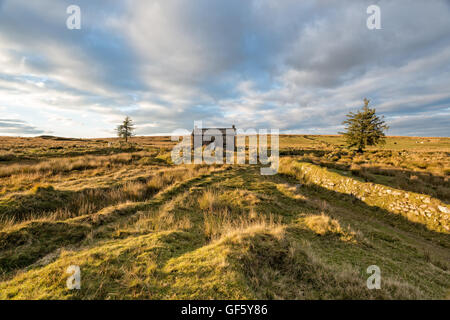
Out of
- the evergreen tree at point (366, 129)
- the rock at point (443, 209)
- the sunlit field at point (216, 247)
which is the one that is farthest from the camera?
the evergreen tree at point (366, 129)

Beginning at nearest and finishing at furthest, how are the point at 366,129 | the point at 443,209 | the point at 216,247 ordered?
1. the point at 216,247
2. the point at 443,209
3. the point at 366,129

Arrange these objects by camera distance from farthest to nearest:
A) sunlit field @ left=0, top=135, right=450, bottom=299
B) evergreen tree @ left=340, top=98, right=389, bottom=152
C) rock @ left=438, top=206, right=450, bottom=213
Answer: evergreen tree @ left=340, top=98, right=389, bottom=152
rock @ left=438, top=206, right=450, bottom=213
sunlit field @ left=0, top=135, right=450, bottom=299

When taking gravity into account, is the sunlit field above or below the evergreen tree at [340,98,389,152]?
below

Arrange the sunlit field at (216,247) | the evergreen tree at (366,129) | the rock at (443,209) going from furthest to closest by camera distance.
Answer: the evergreen tree at (366,129)
the rock at (443,209)
the sunlit field at (216,247)

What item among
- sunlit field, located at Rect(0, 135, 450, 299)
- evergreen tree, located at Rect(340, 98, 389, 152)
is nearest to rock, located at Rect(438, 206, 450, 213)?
sunlit field, located at Rect(0, 135, 450, 299)

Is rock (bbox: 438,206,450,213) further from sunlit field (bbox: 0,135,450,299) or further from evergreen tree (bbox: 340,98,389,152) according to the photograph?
evergreen tree (bbox: 340,98,389,152)

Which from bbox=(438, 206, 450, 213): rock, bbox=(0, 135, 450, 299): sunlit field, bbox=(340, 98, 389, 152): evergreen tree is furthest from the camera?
bbox=(340, 98, 389, 152): evergreen tree

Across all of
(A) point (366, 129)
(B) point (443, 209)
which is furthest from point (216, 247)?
(A) point (366, 129)

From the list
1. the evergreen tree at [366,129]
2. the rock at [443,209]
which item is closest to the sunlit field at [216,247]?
the rock at [443,209]

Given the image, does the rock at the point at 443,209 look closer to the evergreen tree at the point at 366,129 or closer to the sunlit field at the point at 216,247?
the sunlit field at the point at 216,247

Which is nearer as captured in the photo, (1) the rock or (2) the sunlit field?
(2) the sunlit field

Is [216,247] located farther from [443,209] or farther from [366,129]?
[366,129]
